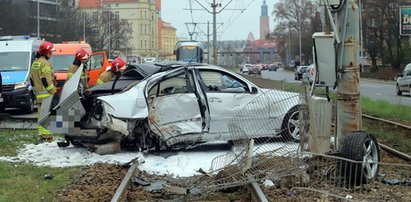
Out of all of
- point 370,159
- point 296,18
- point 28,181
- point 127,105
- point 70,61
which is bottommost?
point 28,181

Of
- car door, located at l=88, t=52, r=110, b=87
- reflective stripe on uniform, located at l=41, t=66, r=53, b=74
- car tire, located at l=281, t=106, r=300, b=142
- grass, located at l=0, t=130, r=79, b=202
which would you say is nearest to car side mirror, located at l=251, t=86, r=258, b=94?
car tire, located at l=281, t=106, r=300, b=142

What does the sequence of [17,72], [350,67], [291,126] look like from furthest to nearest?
1. [17,72]
2. [291,126]
3. [350,67]

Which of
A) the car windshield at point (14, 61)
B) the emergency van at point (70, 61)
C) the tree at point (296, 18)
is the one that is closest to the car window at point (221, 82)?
the car windshield at point (14, 61)

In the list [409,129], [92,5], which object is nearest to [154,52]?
[92,5]

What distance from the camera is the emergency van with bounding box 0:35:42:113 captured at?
17750mm

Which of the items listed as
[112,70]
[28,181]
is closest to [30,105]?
[112,70]

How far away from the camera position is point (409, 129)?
1352 cm

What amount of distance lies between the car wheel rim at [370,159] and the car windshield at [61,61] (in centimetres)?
1720

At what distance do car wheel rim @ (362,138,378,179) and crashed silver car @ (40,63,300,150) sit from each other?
1.91m

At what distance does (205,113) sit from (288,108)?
4.70 ft

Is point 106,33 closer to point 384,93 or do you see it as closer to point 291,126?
point 384,93

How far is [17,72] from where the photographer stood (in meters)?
18.8

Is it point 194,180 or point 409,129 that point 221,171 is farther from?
point 409,129

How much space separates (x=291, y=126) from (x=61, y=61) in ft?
51.6
